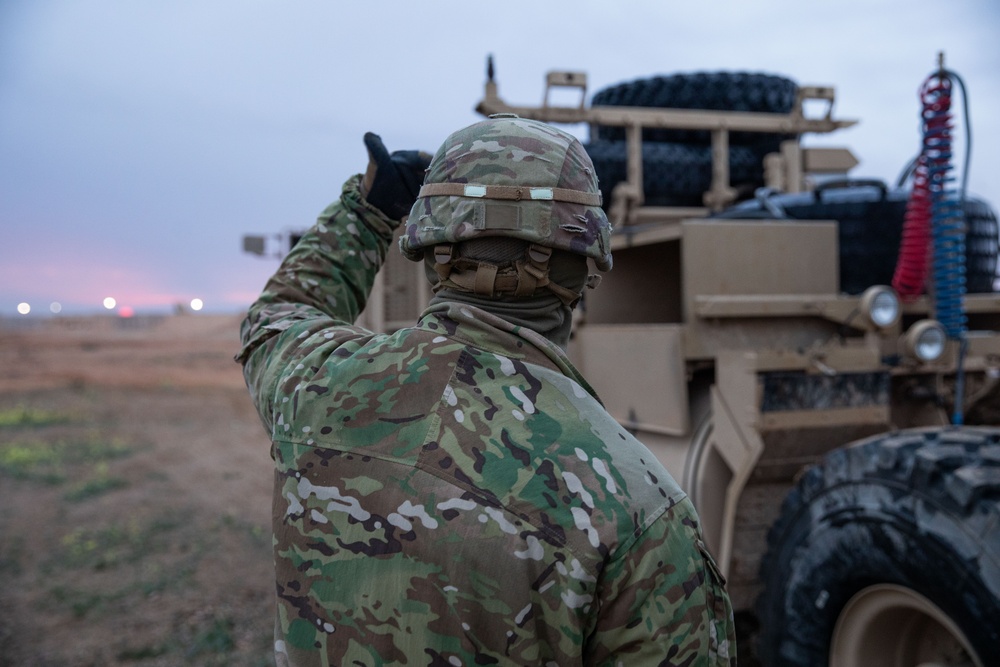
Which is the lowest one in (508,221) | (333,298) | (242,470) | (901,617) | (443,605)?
(242,470)

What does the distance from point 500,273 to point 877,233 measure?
10.3ft

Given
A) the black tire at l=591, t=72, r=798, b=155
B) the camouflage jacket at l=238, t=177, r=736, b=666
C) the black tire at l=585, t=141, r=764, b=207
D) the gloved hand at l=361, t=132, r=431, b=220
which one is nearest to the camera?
the camouflage jacket at l=238, t=177, r=736, b=666

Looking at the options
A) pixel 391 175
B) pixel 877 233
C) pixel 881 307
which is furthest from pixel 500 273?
pixel 877 233

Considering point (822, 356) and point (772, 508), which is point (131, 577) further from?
point (822, 356)

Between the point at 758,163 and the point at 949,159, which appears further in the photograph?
the point at 758,163

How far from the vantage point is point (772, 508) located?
337cm

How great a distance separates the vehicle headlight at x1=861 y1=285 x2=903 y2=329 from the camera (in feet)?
10.8

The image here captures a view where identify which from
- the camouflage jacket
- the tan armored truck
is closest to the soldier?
the camouflage jacket

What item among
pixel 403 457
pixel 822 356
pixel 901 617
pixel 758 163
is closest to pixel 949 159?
pixel 822 356

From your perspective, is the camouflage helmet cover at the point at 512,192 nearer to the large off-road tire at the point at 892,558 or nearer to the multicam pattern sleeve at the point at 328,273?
the multicam pattern sleeve at the point at 328,273

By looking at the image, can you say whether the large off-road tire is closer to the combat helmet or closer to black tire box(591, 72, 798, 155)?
the combat helmet

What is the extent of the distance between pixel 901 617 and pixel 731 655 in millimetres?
1619

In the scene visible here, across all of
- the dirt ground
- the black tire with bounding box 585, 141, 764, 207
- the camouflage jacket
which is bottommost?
the dirt ground

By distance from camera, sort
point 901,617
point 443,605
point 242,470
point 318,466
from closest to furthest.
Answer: point 443,605 < point 318,466 < point 901,617 < point 242,470
